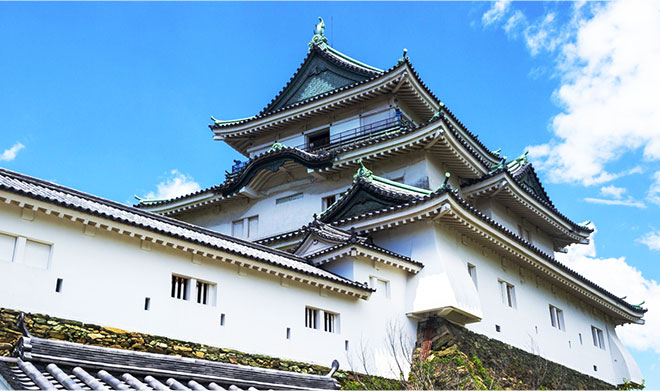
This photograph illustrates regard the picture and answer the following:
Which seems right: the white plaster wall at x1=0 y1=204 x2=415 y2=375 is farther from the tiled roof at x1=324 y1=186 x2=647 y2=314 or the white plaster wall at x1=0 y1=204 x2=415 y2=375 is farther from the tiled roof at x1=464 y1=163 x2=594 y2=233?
the tiled roof at x1=464 y1=163 x2=594 y2=233

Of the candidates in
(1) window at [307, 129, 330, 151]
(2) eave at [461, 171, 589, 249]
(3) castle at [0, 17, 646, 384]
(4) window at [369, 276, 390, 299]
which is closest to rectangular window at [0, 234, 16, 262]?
(3) castle at [0, 17, 646, 384]

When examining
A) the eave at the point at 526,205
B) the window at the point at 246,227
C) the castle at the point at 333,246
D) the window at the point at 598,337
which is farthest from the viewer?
the window at the point at 598,337

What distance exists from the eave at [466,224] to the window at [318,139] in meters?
8.21

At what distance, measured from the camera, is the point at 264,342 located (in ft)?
54.1

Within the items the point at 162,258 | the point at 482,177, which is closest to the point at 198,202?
the point at 482,177

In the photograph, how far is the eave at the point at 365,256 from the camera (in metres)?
18.9

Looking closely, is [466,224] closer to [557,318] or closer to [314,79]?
[557,318]

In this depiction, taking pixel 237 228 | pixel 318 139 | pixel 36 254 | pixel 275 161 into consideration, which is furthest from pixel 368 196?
pixel 36 254

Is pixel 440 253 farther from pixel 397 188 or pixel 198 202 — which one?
pixel 198 202

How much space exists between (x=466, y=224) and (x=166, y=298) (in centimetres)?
1038

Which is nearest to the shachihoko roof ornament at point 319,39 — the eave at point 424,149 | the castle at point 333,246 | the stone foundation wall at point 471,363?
the castle at point 333,246

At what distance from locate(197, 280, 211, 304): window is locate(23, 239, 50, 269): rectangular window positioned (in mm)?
3786

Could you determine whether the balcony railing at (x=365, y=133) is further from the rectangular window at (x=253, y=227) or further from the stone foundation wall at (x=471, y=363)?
the stone foundation wall at (x=471, y=363)

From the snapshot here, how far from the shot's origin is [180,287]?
Result: 15.6 meters
